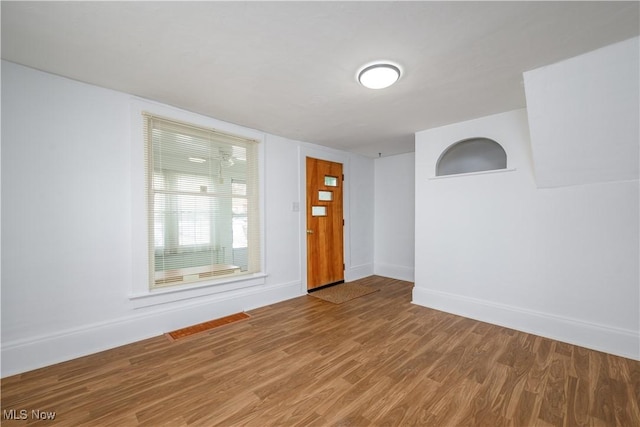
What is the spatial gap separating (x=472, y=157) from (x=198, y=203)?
3.83 metres

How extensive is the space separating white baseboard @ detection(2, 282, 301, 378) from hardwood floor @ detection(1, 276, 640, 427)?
90mm

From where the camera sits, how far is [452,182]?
3.54 metres

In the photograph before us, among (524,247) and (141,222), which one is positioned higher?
(141,222)

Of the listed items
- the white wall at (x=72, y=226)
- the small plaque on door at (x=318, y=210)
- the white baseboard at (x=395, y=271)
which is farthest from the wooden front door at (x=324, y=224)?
the white wall at (x=72, y=226)

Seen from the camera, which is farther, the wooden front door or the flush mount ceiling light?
the wooden front door

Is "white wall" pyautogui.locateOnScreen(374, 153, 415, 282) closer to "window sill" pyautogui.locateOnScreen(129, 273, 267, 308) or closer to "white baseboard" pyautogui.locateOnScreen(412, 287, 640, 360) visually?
"white baseboard" pyautogui.locateOnScreen(412, 287, 640, 360)

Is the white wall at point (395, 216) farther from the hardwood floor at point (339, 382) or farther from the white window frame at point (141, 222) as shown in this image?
the white window frame at point (141, 222)

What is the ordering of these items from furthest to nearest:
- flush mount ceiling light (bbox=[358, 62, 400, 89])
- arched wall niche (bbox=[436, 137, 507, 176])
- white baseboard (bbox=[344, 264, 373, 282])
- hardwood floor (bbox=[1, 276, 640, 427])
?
1. white baseboard (bbox=[344, 264, 373, 282])
2. arched wall niche (bbox=[436, 137, 507, 176])
3. flush mount ceiling light (bbox=[358, 62, 400, 89])
4. hardwood floor (bbox=[1, 276, 640, 427])

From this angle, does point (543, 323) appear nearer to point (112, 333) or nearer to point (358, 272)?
point (358, 272)

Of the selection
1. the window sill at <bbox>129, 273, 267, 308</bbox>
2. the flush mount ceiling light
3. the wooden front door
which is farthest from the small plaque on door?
the flush mount ceiling light

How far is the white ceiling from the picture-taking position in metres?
1.58

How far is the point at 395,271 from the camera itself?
5340 millimetres

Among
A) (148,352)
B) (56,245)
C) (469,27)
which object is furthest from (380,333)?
(56,245)

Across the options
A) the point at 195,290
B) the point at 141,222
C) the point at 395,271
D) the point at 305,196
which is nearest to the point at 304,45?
the point at 141,222
